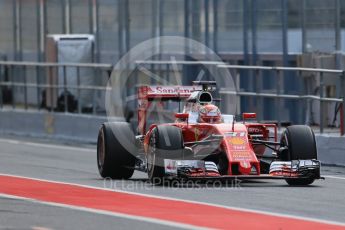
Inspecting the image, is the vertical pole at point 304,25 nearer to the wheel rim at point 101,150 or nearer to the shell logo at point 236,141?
the wheel rim at point 101,150

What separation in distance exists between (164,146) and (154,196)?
1186mm

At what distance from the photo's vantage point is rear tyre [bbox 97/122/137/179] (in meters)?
18.5

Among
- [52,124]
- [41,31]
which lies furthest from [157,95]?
[41,31]

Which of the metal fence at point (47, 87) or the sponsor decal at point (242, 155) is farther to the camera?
the metal fence at point (47, 87)

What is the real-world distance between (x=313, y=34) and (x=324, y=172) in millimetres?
7068

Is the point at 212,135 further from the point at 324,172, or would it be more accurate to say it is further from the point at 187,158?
the point at 324,172

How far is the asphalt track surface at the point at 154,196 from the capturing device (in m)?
13.1

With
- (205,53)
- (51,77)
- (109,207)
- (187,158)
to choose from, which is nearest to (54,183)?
(187,158)

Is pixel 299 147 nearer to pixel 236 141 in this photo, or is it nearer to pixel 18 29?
pixel 236 141

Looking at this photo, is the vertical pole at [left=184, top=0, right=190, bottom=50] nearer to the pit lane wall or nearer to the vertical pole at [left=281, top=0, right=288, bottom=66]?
the pit lane wall

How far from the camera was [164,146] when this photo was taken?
660 inches

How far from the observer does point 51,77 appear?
3512 cm

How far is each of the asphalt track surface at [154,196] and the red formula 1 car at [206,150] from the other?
233mm

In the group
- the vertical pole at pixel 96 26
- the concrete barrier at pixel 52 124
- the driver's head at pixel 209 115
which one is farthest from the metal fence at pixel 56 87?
the driver's head at pixel 209 115
